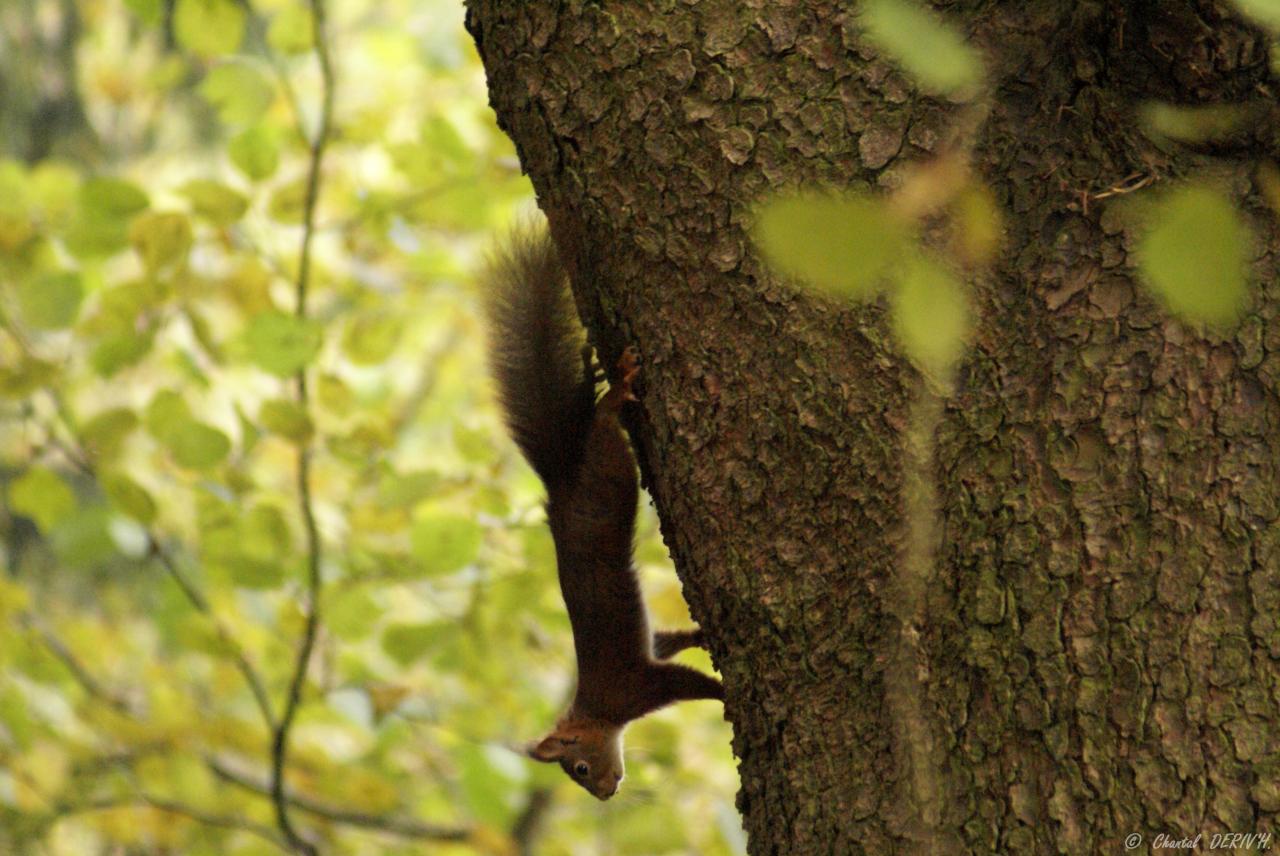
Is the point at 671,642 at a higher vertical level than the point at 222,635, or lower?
higher

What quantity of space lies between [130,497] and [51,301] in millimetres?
407

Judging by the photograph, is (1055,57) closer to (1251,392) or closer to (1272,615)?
(1251,392)

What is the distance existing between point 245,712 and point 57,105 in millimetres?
2858

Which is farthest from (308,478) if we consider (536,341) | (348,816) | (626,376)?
(626,376)

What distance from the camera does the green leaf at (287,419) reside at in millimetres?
2354

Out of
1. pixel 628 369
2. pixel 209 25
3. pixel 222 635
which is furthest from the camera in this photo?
pixel 222 635

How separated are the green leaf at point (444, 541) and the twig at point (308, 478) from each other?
314 mm

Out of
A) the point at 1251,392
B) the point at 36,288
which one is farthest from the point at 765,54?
the point at 36,288

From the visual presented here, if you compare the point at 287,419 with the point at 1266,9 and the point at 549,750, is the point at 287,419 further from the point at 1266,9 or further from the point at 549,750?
the point at 1266,9

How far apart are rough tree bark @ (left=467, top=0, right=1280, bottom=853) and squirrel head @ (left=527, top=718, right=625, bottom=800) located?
1415mm

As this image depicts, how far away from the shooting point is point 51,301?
7.41ft

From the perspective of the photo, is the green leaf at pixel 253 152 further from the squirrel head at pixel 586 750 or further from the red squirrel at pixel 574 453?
the squirrel head at pixel 586 750

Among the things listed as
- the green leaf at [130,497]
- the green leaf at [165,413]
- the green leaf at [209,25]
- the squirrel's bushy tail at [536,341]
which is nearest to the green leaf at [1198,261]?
the squirrel's bushy tail at [536,341]

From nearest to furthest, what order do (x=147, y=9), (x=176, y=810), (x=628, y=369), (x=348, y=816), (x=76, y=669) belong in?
1. (x=628, y=369)
2. (x=147, y=9)
3. (x=176, y=810)
4. (x=76, y=669)
5. (x=348, y=816)
